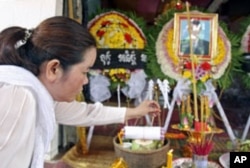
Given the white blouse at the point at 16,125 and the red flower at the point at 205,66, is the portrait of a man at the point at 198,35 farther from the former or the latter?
the white blouse at the point at 16,125

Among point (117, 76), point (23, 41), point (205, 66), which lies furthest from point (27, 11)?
point (23, 41)

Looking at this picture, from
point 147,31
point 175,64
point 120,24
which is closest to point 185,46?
point 175,64

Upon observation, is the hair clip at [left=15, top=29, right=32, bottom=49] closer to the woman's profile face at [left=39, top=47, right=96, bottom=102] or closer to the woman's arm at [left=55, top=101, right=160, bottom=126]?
the woman's profile face at [left=39, top=47, right=96, bottom=102]

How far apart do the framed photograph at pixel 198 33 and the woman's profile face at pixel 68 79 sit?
1.08 m

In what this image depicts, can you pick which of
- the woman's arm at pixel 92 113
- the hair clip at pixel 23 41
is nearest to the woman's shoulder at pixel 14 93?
the hair clip at pixel 23 41

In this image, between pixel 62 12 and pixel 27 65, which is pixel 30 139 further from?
pixel 62 12

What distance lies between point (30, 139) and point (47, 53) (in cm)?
22

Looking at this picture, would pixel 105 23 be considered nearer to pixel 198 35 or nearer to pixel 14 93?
pixel 198 35

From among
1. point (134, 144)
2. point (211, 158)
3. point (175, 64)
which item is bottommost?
point (211, 158)

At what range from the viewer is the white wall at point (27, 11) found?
6.88 ft

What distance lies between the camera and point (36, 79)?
1.00m

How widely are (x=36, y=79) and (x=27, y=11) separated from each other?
1.24 metres

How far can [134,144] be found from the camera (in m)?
1.86

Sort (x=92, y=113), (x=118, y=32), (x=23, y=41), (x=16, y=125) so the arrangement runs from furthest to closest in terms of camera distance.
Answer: (x=118, y=32) → (x=92, y=113) → (x=23, y=41) → (x=16, y=125)
